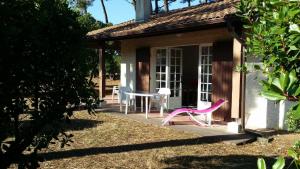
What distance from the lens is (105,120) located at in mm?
11781

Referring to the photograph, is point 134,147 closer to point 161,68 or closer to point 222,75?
point 222,75

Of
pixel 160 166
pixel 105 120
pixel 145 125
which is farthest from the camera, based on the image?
pixel 105 120

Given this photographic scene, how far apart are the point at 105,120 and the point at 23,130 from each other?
7.78 meters

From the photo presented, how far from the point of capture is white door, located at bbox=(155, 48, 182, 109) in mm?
14266

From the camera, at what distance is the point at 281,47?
6.03 feet

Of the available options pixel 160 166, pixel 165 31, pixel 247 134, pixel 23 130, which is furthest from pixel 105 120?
pixel 23 130

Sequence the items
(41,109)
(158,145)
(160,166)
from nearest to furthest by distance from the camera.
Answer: (41,109), (160,166), (158,145)

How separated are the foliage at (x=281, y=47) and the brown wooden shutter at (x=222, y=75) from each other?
9.18 m

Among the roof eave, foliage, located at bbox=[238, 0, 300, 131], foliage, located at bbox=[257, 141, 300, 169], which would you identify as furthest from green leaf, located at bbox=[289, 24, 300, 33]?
the roof eave

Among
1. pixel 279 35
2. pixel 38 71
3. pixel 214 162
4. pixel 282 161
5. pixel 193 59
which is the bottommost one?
pixel 214 162

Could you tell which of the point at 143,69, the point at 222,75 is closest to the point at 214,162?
the point at 222,75

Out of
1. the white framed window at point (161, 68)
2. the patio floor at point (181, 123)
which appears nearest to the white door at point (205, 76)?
the patio floor at point (181, 123)

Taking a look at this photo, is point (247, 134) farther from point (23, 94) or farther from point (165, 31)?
point (23, 94)

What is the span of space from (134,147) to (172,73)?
654 centimetres
